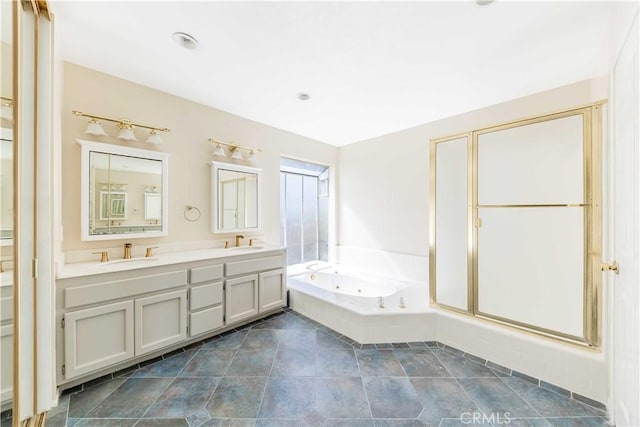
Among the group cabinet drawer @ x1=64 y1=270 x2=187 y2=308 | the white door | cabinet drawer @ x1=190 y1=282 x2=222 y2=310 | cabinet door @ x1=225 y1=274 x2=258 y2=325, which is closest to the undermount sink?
cabinet drawer @ x1=64 y1=270 x2=187 y2=308

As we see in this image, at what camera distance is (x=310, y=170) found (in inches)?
169

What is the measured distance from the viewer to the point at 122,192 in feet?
7.16

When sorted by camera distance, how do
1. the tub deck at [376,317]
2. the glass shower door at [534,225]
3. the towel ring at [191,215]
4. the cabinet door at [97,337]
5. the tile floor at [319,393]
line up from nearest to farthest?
1. the tile floor at [319,393]
2. the cabinet door at [97,337]
3. the glass shower door at [534,225]
4. the tub deck at [376,317]
5. the towel ring at [191,215]

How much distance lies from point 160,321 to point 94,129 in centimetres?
168

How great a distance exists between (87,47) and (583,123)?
371cm

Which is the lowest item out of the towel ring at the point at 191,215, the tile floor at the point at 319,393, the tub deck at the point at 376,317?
the tile floor at the point at 319,393

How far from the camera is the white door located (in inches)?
39.7

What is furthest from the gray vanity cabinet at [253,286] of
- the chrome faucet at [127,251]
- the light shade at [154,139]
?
the light shade at [154,139]

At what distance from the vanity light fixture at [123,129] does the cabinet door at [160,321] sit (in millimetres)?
1424

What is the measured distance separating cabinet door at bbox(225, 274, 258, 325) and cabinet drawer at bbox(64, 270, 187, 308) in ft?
1.53

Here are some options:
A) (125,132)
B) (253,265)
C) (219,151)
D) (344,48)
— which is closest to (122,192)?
(125,132)

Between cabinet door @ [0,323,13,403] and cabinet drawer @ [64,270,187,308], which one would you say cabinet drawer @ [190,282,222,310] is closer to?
cabinet drawer @ [64,270,187,308]

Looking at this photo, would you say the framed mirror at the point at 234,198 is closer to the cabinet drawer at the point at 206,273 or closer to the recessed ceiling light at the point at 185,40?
the cabinet drawer at the point at 206,273

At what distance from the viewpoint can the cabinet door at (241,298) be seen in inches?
95.0
